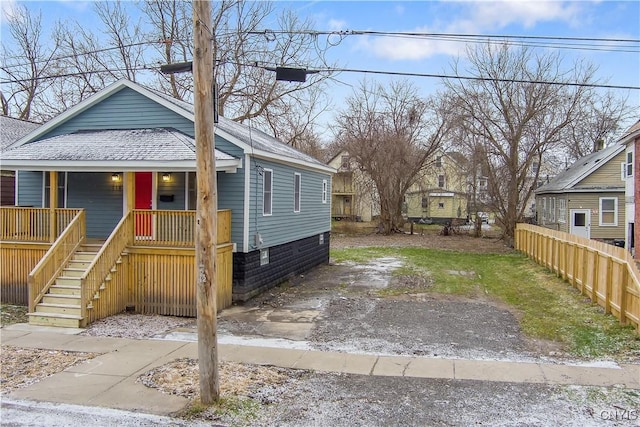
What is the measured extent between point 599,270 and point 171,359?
9235 mm

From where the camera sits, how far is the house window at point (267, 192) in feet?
41.3

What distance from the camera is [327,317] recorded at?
1027 centimetres

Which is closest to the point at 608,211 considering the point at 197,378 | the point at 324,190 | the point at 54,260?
the point at 324,190

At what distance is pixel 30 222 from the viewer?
11344 mm

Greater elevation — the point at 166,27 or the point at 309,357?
the point at 166,27

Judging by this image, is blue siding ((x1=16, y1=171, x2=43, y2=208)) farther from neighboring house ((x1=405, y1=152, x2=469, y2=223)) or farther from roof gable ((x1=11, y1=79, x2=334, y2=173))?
neighboring house ((x1=405, y1=152, x2=469, y2=223))

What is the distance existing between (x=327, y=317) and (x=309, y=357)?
284cm

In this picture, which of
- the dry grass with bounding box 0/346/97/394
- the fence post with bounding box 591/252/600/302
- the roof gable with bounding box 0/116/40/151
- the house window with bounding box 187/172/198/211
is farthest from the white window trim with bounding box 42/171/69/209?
the fence post with bounding box 591/252/600/302

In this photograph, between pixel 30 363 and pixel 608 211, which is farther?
pixel 608 211

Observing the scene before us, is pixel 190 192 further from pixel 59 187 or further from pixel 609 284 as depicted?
pixel 609 284

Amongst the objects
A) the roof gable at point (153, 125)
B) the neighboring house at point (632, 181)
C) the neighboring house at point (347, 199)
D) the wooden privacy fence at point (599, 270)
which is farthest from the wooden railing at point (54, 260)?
the neighboring house at point (347, 199)

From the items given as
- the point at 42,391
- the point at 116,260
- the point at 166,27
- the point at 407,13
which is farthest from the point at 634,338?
the point at 166,27

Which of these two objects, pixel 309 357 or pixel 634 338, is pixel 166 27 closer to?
pixel 309 357

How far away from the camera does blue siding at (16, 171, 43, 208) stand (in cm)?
1303
